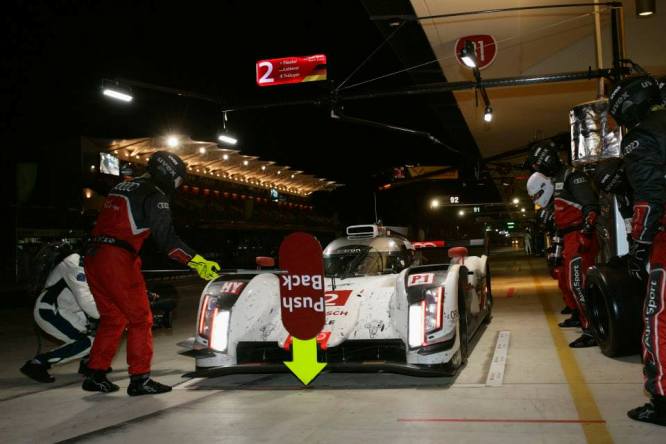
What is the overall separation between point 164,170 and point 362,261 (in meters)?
2.52

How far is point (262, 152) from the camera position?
1411 inches

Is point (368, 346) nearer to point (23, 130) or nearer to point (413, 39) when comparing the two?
point (413, 39)

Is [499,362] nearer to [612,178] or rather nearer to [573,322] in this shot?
[612,178]

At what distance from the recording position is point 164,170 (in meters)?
5.73

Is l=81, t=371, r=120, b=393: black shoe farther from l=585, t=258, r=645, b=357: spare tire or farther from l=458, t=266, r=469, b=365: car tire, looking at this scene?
l=585, t=258, r=645, b=357: spare tire

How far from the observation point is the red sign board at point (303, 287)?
495 centimetres

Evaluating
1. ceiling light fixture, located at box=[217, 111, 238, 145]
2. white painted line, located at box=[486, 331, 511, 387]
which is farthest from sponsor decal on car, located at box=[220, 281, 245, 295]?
ceiling light fixture, located at box=[217, 111, 238, 145]

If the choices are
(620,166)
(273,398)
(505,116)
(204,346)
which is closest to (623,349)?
(620,166)

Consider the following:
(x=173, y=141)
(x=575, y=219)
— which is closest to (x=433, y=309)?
(x=575, y=219)

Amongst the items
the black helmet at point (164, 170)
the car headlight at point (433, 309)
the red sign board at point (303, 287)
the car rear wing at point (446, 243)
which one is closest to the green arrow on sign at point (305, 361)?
the red sign board at point (303, 287)

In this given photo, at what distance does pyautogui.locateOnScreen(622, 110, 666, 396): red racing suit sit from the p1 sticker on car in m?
1.81

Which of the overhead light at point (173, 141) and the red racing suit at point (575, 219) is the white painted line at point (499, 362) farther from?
the overhead light at point (173, 141)

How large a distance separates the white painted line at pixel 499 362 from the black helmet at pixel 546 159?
79.0 inches

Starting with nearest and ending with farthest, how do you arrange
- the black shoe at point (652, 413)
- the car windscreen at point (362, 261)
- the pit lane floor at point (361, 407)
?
the black shoe at point (652, 413)
the pit lane floor at point (361, 407)
the car windscreen at point (362, 261)
